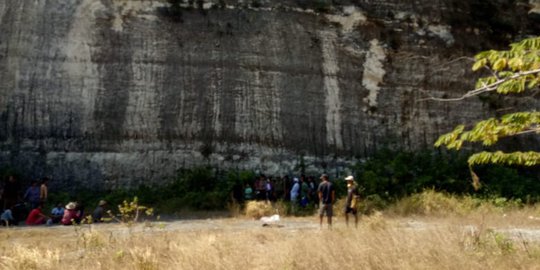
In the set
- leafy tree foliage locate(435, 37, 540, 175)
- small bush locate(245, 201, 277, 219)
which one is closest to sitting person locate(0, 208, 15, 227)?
A: small bush locate(245, 201, 277, 219)

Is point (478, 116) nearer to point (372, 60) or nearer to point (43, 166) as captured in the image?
point (372, 60)

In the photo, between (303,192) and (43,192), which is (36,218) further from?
(303,192)

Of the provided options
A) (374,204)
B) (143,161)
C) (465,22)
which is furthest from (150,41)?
(465,22)

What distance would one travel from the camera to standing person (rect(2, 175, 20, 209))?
15.2m

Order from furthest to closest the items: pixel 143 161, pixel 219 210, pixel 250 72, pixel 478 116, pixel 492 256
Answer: pixel 478 116 < pixel 250 72 < pixel 143 161 < pixel 219 210 < pixel 492 256

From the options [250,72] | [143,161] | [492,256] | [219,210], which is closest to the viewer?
[492,256]

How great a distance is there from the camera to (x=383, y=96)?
19.5 metres

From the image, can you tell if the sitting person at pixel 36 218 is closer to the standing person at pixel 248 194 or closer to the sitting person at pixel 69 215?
the sitting person at pixel 69 215

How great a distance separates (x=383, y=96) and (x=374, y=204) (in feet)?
15.8

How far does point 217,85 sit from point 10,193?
22.4 ft

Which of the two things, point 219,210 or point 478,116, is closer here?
point 219,210

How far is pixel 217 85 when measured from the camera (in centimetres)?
1834

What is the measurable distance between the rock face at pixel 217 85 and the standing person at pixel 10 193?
0.99 m

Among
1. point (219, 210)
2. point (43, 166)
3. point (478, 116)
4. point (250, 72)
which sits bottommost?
point (219, 210)
